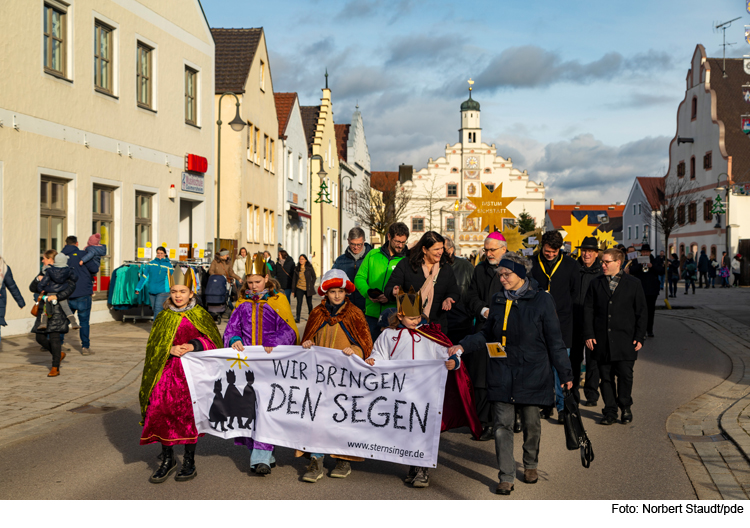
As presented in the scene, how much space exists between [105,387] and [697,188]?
52546 mm

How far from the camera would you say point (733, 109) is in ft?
176

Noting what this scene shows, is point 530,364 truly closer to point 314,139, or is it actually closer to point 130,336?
point 130,336

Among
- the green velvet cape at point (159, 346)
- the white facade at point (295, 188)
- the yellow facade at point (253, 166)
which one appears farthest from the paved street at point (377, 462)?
the white facade at point (295, 188)

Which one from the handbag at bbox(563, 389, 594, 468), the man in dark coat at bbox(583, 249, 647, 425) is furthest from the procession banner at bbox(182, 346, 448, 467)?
the man in dark coat at bbox(583, 249, 647, 425)

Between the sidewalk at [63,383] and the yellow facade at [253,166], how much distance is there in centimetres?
1380

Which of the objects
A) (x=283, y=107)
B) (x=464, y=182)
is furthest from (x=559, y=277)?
(x=464, y=182)

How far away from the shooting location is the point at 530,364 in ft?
18.6

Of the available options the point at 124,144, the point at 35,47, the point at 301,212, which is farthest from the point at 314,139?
the point at 35,47

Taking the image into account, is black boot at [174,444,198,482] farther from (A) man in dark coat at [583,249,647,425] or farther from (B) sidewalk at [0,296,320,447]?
(A) man in dark coat at [583,249,647,425]

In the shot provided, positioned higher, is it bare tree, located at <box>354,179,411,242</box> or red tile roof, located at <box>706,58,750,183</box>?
red tile roof, located at <box>706,58,750,183</box>

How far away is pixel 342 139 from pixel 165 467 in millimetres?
58398

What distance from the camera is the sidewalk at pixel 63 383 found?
8195mm

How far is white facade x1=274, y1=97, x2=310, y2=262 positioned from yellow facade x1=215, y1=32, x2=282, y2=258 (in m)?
1.25

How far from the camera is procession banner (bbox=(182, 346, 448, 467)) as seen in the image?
603 centimetres
